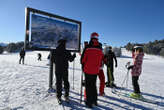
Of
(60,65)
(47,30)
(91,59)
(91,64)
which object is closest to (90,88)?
(91,64)

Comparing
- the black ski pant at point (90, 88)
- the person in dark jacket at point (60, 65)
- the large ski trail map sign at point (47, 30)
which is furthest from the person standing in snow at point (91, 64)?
the large ski trail map sign at point (47, 30)

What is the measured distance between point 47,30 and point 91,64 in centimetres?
238

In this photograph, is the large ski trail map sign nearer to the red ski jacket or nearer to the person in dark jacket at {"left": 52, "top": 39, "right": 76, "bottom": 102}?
the person in dark jacket at {"left": 52, "top": 39, "right": 76, "bottom": 102}

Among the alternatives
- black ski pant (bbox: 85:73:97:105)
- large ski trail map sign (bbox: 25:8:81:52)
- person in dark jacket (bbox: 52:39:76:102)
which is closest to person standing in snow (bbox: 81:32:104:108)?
black ski pant (bbox: 85:73:97:105)

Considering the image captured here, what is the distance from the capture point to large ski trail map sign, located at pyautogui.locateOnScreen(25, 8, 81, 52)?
4.12 metres

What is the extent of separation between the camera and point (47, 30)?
4480mm

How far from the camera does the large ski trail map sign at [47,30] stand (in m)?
4.12

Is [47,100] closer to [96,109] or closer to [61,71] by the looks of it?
[61,71]

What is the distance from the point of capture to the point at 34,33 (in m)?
4.19

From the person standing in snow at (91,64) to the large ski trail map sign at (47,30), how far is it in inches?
74.5

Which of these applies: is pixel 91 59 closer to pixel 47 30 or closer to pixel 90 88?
pixel 90 88

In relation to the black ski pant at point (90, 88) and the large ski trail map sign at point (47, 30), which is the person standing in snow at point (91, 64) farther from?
the large ski trail map sign at point (47, 30)

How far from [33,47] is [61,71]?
1.57 m

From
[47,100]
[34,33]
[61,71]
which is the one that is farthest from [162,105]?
[34,33]
